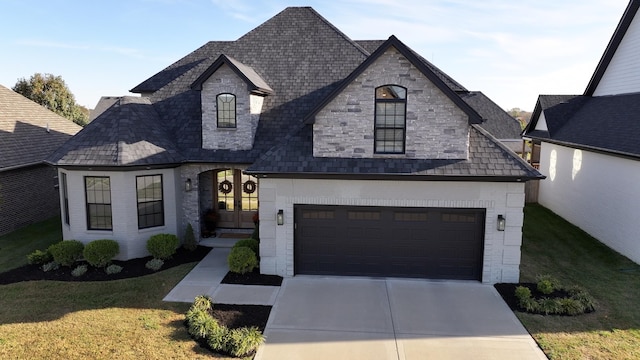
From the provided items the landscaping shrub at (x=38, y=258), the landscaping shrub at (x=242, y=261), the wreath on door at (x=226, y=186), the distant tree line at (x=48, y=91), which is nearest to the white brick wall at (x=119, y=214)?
the landscaping shrub at (x=38, y=258)

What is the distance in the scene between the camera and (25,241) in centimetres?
1577

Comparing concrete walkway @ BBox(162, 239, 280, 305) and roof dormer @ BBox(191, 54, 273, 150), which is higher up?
roof dormer @ BBox(191, 54, 273, 150)

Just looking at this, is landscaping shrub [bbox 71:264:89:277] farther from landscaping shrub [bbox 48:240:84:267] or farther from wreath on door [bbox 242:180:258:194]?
wreath on door [bbox 242:180:258:194]

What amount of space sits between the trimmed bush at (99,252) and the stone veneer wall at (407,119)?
7190 mm

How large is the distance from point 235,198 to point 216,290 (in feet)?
18.4

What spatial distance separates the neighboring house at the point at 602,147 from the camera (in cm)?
1427

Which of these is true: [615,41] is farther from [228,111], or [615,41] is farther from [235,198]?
[235,198]

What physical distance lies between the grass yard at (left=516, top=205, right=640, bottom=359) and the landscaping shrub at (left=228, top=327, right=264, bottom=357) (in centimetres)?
587

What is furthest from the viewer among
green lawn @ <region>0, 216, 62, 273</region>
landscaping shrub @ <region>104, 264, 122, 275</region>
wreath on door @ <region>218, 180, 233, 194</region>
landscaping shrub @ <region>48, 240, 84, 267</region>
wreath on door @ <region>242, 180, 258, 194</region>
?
wreath on door @ <region>218, 180, 233, 194</region>

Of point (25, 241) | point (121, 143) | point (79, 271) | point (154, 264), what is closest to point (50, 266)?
point (79, 271)

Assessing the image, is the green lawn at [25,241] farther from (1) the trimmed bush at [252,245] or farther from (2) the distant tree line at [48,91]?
(2) the distant tree line at [48,91]

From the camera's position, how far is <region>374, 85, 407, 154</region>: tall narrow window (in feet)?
38.9

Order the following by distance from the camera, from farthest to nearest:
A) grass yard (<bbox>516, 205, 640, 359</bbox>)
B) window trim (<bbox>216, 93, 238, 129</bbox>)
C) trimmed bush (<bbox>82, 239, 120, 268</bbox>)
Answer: window trim (<bbox>216, 93, 238, 129</bbox>) → trimmed bush (<bbox>82, 239, 120, 268</bbox>) → grass yard (<bbox>516, 205, 640, 359</bbox>)

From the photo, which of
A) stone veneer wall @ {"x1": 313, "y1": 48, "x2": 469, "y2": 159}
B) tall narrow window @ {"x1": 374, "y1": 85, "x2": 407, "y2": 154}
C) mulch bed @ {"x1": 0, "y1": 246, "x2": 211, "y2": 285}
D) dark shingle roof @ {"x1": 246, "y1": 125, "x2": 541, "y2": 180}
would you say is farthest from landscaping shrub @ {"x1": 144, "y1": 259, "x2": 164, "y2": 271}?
tall narrow window @ {"x1": 374, "y1": 85, "x2": 407, "y2": 154}
